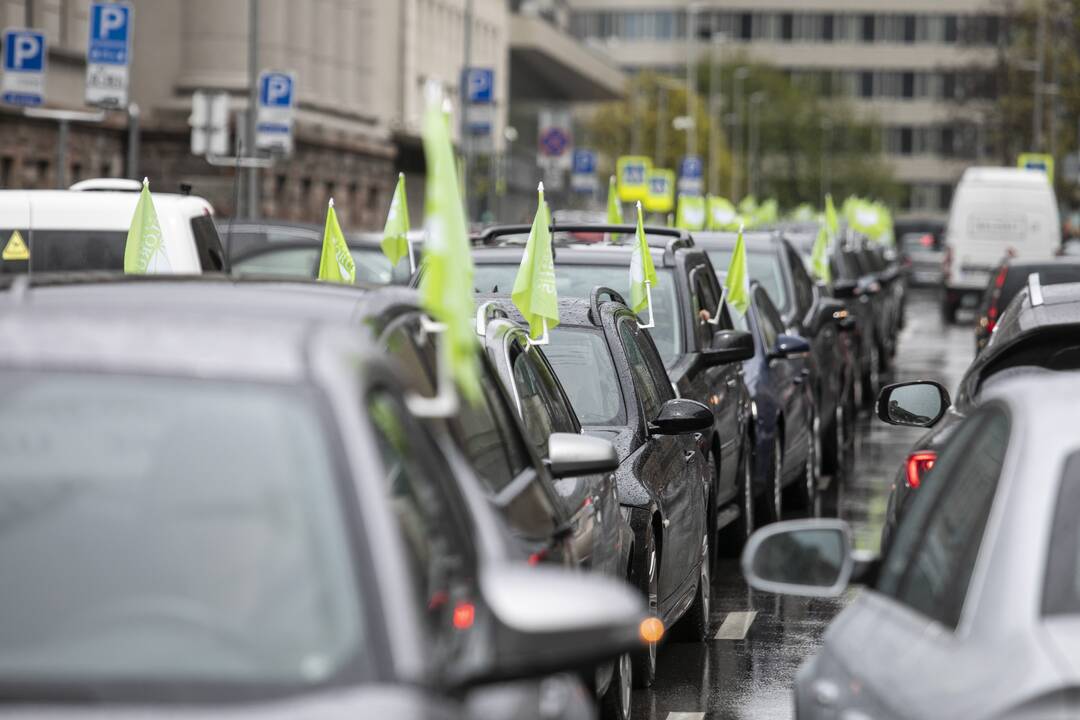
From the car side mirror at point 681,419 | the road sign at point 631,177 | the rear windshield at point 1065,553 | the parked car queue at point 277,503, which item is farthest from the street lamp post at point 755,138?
the rear windshield at point 1065,553

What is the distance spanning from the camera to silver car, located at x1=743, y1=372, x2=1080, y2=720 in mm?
3832

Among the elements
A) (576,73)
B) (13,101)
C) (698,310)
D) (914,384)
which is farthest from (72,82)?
(576,73)

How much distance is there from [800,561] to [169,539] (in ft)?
5.05

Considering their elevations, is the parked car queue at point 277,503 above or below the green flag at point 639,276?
below

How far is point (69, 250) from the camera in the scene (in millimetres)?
12508

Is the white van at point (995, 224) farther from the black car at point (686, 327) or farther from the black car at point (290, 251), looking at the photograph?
the black car at point (686, 327)

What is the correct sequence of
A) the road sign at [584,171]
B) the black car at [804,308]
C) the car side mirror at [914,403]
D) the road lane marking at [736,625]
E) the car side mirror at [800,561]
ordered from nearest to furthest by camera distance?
the car side mirror at [800,561]
the car side mirror at [914,403]
the road lane marking at [736,625]
the black car at [804,308]
the road sign at [584,171]

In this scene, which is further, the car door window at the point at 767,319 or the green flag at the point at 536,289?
the car door window at the point at 767,319

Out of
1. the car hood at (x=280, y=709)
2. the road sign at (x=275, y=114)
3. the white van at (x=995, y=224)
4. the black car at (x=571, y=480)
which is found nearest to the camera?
the car hood at (x=280, y=709)

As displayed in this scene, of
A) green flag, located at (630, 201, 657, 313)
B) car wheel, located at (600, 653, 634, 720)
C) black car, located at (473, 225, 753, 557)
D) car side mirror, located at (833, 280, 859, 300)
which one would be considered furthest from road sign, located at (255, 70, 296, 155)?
car wheel, located at (600, 653, 634, 720)

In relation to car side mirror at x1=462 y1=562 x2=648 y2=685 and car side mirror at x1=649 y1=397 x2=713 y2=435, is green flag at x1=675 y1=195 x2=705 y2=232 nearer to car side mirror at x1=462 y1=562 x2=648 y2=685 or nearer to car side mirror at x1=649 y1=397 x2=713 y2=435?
car side mirror at x1=649 y1=397 x2=713 y2=435

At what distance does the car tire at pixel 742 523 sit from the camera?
1330 centimetres

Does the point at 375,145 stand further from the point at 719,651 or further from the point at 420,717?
the point at 420,717

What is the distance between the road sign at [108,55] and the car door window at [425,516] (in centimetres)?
1891
